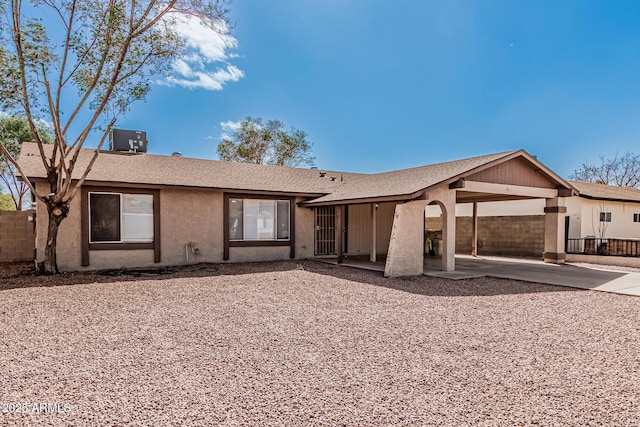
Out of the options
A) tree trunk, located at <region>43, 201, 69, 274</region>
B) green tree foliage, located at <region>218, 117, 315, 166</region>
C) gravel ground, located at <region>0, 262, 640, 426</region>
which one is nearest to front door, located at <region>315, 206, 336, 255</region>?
gravel ground, located at <region>0, 262, 640, 426</region>

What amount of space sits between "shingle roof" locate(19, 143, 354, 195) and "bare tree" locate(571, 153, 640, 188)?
3082cm

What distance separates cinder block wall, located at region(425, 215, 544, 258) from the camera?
50.4 feet

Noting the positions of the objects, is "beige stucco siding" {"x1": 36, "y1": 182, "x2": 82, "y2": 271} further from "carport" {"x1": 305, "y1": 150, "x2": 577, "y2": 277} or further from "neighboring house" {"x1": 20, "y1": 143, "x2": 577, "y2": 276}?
"carport" {"x1": 305, "y1": 150, "x2": 577, "y2": 277}

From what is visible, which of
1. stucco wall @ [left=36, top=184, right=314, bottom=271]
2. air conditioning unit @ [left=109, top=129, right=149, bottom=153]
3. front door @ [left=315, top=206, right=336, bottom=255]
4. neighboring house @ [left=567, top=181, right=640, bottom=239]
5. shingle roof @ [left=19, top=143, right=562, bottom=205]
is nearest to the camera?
stucco wall @ [left=36, top=184, right=314, bottom=271]

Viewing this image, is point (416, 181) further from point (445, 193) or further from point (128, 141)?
point (128, 141)

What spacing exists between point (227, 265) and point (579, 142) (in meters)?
32.0

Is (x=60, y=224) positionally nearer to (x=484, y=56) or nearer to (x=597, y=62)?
(x=484, y=56)

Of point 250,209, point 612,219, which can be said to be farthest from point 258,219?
point 612,219

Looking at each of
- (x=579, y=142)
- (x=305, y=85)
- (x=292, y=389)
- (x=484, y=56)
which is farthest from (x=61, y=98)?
(x=579, y=142)

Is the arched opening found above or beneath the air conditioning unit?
beneath

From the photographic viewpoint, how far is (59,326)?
520 cm

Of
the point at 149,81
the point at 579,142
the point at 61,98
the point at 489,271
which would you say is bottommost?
the point at 489,271

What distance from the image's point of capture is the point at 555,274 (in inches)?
410

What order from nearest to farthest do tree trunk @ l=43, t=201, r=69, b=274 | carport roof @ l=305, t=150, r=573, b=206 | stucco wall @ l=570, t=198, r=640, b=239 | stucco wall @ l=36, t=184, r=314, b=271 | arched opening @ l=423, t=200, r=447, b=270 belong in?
tree trunk @ l=43, t=201, r=69, b=274
carport roof @ l=305, t=150, r=573, b=206
stucco wall @ l=36, t=184, r=314, b=271
arched opening @ l=423, t=200, r=447, b=270
stucco wall @ l=570, t=198, r=640, b=239
